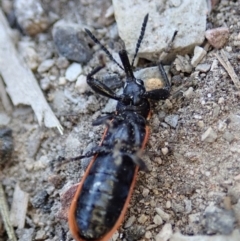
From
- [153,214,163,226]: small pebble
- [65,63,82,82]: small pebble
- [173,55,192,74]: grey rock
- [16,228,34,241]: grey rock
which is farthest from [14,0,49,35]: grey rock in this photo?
[153,214,163,226]: small pebble

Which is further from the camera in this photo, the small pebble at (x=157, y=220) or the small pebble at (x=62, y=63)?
the small pebble at (x=62, y=63)

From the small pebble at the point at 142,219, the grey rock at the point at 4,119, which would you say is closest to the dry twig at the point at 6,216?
the grey rock at the point at 4,119

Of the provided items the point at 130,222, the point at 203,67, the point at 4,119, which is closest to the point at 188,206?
the point at 130,222

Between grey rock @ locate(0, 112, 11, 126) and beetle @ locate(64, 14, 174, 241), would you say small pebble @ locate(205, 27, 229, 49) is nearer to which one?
beetle @ locate(64, 14, 174, 241)

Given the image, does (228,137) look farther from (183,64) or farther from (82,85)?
(82,85)

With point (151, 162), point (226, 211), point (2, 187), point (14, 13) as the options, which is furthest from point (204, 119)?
point (14, 13)

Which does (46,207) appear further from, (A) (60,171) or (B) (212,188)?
(B) (212,188)

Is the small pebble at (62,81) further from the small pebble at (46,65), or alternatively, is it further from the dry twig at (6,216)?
the dry twig at (6,216)
